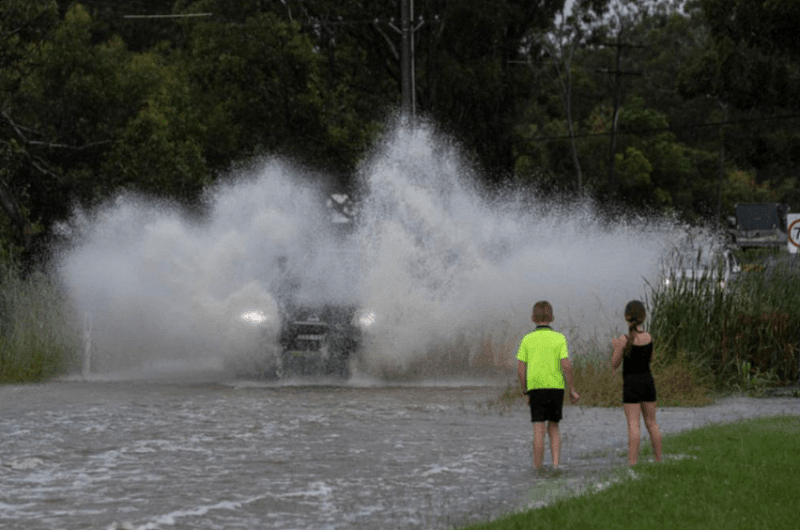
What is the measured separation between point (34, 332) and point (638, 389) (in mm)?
13981

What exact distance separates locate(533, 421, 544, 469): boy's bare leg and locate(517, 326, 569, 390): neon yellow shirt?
0.32m

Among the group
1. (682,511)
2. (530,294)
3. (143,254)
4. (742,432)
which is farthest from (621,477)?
(143,254)

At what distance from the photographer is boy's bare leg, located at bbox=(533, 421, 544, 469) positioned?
11.8 meters

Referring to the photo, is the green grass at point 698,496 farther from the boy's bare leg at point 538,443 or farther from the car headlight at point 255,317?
the car headlight at point 255,317

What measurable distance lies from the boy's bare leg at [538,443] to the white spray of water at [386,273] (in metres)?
9.15

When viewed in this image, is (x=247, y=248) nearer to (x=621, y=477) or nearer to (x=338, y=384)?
(x=338, y=384)

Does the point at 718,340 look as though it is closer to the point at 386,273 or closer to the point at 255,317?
the point at 386,273

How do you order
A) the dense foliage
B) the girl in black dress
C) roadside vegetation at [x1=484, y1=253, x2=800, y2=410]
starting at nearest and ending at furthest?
the girl in black dress < roadside vegetation at [x1=484, y1=253, x2=800, y2=410] < the dense foliage

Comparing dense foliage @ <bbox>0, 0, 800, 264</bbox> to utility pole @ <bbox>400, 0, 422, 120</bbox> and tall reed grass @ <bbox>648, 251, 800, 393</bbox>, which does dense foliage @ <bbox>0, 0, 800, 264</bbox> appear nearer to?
utility pole @ <bbox>400, 0, 422, 120</bbox>

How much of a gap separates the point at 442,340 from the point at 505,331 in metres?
1.00

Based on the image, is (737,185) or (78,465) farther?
(737,185)

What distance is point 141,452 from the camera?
13.3m

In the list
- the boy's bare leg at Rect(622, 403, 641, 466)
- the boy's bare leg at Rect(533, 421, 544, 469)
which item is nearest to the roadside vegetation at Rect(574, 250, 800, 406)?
the boy's bare leg at Rect(533, 421, 544, 469)

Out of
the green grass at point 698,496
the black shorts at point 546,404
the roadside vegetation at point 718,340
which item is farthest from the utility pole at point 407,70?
the black shorts at point 546,404
